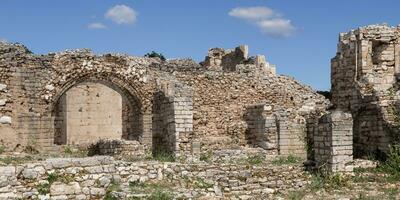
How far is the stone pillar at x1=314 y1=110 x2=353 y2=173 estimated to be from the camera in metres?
14.7

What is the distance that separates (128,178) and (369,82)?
8.13m

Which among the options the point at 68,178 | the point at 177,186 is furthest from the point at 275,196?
the point at 68,178

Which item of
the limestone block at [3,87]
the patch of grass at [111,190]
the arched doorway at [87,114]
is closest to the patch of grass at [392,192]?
the patch of grass at [111,190]

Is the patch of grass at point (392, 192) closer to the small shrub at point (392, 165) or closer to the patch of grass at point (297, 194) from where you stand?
the small shrub at point (392, 165)

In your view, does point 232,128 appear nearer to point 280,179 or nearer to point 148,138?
point 148,138

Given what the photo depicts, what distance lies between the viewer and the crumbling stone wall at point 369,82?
16703 millimetres

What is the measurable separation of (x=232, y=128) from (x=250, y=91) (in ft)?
5.54

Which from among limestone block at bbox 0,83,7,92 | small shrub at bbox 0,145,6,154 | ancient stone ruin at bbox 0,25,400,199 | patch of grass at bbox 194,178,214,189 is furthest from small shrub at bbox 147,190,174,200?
limestone block at bbox 0,83,7,92

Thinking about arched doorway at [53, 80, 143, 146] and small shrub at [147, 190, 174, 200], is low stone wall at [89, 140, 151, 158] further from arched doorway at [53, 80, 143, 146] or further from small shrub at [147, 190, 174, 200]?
arched doorway at [53, 80, 143, 146]

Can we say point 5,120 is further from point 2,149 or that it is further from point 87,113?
point 87,113

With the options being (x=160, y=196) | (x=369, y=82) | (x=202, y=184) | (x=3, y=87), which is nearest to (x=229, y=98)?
(x=369, y=82)

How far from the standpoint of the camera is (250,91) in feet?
78.4

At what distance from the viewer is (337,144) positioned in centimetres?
1480

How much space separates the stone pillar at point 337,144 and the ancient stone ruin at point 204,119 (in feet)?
0.08
